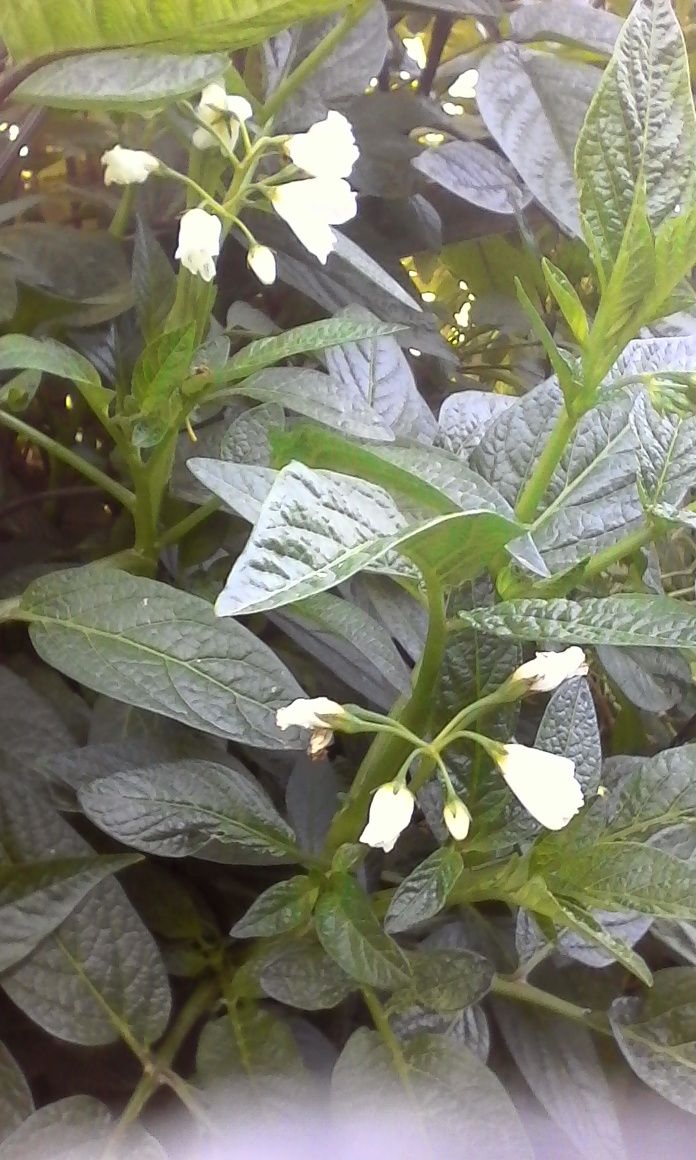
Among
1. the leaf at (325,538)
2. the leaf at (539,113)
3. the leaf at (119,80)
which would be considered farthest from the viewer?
the leaf at (539,113)

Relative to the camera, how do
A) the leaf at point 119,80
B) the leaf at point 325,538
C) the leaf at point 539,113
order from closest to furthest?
the leaf at point 325,538 < the leaf at point 119,80 < the leaf at point 539,113

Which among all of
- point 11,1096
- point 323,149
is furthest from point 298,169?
point 11,1096

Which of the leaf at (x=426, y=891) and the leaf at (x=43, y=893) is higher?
the leaf at (x=426, y=891)

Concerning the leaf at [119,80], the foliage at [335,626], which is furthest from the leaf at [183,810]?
the leaf at [119,80]

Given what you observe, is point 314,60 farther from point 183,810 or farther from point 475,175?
point 183,810

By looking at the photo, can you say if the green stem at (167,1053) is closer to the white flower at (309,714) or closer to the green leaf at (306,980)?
the green leaf at (306,980)

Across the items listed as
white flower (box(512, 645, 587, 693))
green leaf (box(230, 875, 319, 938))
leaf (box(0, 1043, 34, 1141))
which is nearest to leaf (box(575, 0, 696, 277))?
white flower (box(512, 645, 587, 693))

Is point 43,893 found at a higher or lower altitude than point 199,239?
lower

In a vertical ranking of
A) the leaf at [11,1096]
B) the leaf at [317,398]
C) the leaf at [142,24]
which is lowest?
the leaf at [11,1096]
